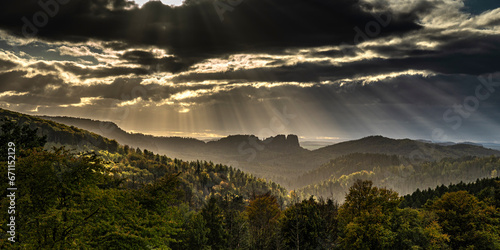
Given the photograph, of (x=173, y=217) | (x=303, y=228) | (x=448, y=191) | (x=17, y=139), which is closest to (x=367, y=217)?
(x=303, y=228)

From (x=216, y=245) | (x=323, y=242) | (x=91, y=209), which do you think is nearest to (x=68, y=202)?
(x=91, y=209)

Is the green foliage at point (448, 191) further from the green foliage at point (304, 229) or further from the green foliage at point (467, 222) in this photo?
the green foliage at point (304, 229)

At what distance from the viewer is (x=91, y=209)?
2134 centimetres

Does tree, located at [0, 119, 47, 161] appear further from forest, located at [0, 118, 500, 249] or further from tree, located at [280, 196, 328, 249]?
tree, located at [280, 196, 328, 249]

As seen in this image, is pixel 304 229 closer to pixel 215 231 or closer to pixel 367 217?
pixel 367 217

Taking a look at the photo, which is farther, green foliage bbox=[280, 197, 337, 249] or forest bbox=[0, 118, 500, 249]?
green foliage bbox=[280, 197, 337, 249]

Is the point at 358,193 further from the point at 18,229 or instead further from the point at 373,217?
the point at 18,229

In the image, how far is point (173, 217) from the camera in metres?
43.6

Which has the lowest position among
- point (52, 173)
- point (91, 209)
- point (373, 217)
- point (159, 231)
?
point (373, 217)

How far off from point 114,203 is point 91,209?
1619 mm

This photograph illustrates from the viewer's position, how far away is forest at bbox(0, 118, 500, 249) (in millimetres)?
20016

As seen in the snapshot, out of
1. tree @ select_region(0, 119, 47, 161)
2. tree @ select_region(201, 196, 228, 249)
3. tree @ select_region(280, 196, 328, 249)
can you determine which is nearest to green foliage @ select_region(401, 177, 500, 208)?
tree @ select_region(280, 196, 328, 249)

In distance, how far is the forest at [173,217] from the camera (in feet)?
65.7

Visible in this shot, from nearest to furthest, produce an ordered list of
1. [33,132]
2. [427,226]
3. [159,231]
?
1. [159,231]
2. [33,132]
3. [427,226]
